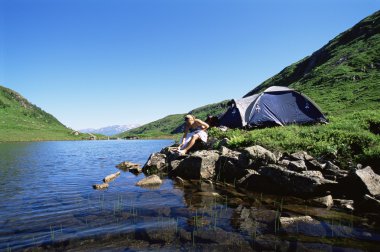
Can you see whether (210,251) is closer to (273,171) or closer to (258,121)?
(273,171)

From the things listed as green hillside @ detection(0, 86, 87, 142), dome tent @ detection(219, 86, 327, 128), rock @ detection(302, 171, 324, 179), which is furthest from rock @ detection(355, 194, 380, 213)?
green hillside @ detection(0, 86, 87, 142)

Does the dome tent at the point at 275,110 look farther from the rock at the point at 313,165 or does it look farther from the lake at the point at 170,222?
the lake at the point at 170,222

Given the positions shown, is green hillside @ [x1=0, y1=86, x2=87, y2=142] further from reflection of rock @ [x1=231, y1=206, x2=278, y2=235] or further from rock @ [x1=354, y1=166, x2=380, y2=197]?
rock @ [x1=354, y1=166, x2=380, y2=197]

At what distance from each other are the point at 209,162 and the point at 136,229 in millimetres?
8835

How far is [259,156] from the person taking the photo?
615 inches

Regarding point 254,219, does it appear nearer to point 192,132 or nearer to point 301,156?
point 301,156

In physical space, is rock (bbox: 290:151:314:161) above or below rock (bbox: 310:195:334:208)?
above

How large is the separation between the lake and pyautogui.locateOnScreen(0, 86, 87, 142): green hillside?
9895cm

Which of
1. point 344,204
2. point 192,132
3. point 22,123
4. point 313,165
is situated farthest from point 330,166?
point 22,123

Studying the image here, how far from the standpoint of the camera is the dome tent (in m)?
24.5

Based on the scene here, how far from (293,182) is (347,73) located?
3436 inches

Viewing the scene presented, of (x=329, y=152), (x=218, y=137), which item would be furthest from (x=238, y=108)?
(x=329, y=152)

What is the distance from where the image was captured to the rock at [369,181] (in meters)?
11.7

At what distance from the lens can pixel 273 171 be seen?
14.2 metres
